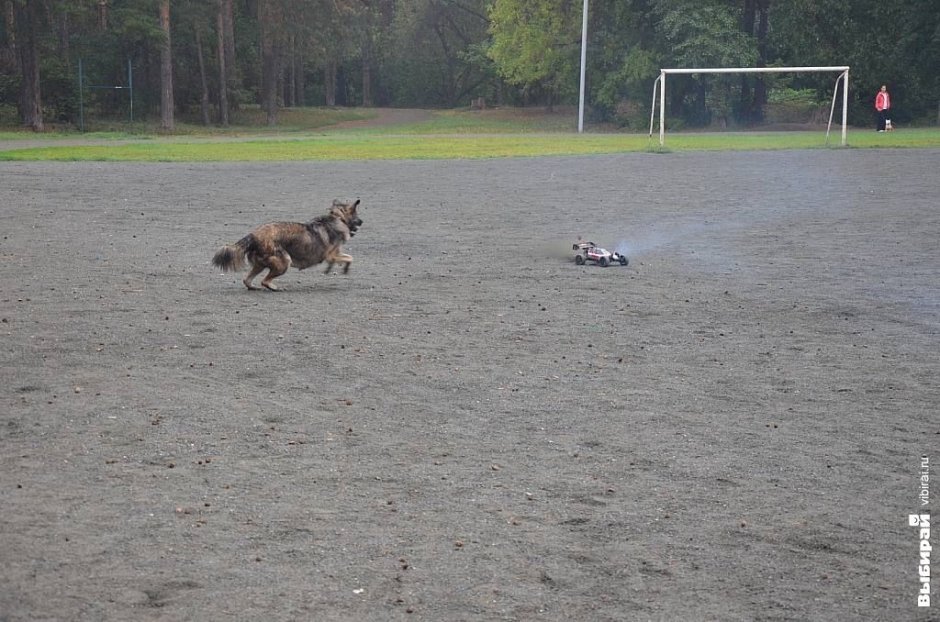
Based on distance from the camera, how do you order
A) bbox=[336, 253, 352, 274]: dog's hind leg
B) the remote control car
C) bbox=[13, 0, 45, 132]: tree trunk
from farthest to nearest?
1. bbox=[13, 0, 45, 132]: tree trunk
2. the remote control car
3. bbox=[336, 253, 352, 274]: dog's hind leg

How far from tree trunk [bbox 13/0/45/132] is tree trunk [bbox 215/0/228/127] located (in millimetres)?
10115

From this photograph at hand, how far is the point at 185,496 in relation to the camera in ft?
22.5

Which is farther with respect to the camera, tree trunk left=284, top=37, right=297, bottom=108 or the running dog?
tree trunk left=284, top=37, right=297, bottom=108

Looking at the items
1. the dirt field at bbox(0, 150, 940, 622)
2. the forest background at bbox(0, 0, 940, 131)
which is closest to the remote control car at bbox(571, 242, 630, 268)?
the dirt field at bbox(0, 150, 940, 622)

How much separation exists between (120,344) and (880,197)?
18.4 metres

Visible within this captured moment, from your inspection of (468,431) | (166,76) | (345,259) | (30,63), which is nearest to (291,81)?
(166,76)

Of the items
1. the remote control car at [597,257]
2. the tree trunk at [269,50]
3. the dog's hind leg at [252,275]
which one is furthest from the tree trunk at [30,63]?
the dog's hind leg at [252,275]

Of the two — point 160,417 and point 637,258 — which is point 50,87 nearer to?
point 637,258

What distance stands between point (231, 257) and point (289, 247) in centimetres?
88

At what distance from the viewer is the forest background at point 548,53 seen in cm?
6288

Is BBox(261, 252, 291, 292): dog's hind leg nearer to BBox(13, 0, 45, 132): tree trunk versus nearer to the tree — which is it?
BBox(13, 0, 45, 132): tree trunk

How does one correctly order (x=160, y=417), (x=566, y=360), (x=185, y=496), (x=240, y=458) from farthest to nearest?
(x=566, y=360), (x=160, y=417), (x=240, y=458), (x=185, y=496)

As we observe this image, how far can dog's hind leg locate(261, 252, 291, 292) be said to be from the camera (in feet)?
45.0

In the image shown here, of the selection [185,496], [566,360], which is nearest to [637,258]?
[566,360]
